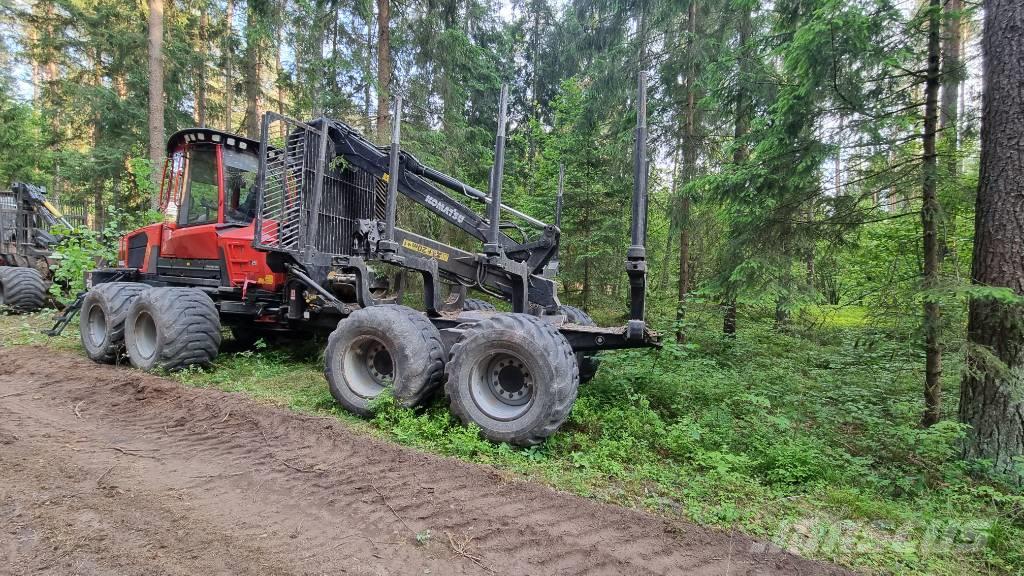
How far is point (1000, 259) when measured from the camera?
3734mm

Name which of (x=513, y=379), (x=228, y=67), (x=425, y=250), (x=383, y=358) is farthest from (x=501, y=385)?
(x=228, y=67)

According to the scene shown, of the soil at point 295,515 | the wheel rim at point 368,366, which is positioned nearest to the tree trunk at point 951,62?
the soil at point 295,515

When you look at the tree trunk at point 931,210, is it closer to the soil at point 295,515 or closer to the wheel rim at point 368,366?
the soil at point 295,515

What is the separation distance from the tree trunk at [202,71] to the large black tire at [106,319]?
38.7 feet

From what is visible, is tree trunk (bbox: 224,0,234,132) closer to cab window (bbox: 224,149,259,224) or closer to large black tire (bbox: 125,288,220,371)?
cab window (bbox: 224,149,259,224)

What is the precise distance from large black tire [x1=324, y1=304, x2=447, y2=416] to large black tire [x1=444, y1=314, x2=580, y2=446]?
13.4 inches

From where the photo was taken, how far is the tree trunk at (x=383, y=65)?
33.9 ft

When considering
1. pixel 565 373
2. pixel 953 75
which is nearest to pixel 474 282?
pixel 565 373

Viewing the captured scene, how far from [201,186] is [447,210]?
145 inches

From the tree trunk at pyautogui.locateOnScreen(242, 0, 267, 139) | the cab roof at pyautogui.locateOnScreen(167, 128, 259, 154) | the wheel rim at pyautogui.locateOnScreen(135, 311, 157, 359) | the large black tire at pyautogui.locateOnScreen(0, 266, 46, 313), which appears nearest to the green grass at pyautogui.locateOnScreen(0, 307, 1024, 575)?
the wheel rim at pyautogui.locateOnScreen(135, 311, 157, 359)

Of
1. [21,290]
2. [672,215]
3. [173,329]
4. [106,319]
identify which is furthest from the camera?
[21,290]

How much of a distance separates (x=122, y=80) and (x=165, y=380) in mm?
17234

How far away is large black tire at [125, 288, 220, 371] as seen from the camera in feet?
18.8

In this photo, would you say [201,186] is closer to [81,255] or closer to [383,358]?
[383,358]
